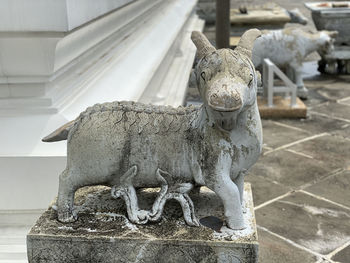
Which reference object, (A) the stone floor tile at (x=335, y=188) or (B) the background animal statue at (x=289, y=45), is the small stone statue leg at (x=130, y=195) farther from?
(B) the background animal statue at (x=289, y=45)

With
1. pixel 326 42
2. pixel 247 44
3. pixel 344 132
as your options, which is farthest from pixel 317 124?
pixel 247 44

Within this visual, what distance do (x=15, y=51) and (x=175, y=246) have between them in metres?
1.09

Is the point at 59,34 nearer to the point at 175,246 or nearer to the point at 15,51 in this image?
the point at 15,51

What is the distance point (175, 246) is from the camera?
151cm

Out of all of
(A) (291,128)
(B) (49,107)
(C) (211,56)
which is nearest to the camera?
(C) (211,56)

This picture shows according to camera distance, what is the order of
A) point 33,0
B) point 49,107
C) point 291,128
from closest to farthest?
point 33,0, point 49,107, point 291,128

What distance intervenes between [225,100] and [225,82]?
7 centimetres

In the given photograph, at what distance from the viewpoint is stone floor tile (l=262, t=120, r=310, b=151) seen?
14.2 ft

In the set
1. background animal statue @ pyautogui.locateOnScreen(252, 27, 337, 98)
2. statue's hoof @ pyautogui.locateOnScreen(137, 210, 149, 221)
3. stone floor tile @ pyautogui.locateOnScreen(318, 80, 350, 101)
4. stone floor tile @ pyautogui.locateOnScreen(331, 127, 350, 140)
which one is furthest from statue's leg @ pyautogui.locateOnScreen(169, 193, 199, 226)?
stone floor tile @ pyautogui.locateOnScreen(318, 80, 350, 101)

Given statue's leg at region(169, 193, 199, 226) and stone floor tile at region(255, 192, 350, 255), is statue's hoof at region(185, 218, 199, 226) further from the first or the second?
stone floor tile at region(255, 192, 350, 255)

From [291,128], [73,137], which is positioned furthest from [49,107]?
[291,128]

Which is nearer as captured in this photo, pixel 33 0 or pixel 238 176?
pixel 238 176

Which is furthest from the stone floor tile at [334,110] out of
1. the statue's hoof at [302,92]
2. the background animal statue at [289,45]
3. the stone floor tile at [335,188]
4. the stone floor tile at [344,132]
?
the stone floor tile at [335,188]

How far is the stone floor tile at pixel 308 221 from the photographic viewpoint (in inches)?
106
